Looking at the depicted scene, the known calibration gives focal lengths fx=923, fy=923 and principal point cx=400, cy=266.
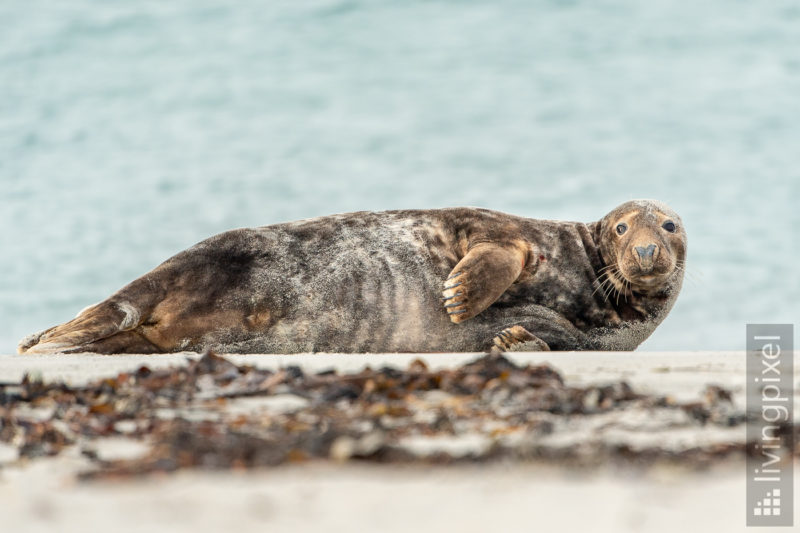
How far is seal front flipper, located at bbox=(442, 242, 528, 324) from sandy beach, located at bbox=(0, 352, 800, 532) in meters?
3.53

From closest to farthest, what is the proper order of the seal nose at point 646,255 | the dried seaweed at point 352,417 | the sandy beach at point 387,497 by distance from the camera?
1. the sandy beach at point 387,497
2. the dried seaweed at point 352,417
3. the seal nose at point 646,255

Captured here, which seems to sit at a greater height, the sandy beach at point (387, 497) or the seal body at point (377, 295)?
the seal body at point (377, 295)

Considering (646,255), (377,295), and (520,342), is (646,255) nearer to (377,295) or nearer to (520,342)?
(520,342)

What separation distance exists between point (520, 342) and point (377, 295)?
1.13 m

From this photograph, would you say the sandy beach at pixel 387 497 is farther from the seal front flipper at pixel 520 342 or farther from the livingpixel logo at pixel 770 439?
the seal front flipper at pixel 520 342

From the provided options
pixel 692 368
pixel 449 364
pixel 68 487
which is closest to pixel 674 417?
pixel 692 368

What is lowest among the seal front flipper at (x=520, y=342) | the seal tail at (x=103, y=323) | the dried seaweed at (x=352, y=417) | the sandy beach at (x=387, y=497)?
the sandy beach at (x=387, y=497)

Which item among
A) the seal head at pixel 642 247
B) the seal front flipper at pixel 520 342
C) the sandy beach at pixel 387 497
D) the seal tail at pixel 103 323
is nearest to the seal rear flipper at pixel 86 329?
the seal tail at pixel 103 323

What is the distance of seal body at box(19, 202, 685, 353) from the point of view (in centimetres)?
642

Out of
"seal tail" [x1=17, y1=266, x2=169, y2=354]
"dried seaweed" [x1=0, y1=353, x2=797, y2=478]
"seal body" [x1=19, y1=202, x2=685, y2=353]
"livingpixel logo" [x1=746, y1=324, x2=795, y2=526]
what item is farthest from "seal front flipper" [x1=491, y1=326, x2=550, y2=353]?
"seal tail" [x1=17, y1=266, x2=169, y2=354]

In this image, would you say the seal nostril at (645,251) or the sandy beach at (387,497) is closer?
the sandy beach at (387,497)

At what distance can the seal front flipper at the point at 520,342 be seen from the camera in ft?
20.1

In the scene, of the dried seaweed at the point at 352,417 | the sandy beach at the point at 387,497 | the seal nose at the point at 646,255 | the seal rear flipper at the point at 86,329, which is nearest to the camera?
the sandy beach at the point at 387,497

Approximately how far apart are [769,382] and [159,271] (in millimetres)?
4409
